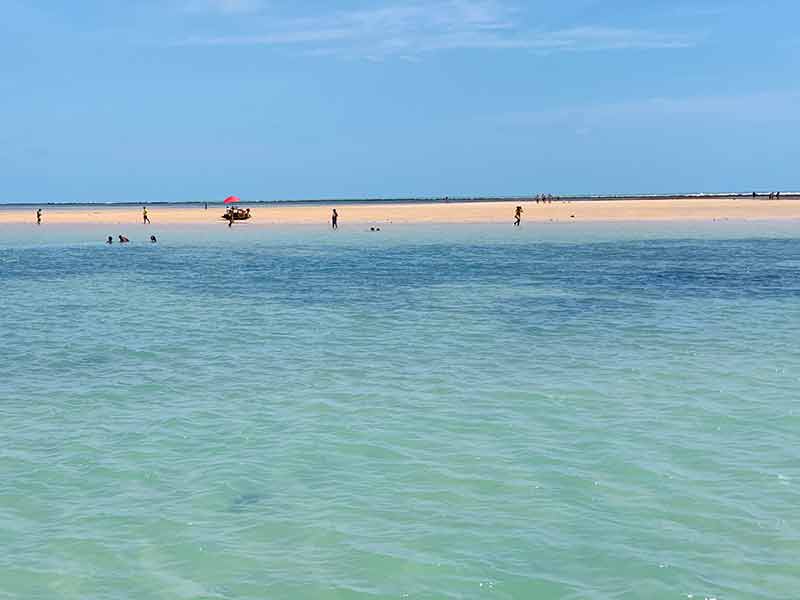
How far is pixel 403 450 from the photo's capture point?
41.1 feet

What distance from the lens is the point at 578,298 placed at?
30.8 metres

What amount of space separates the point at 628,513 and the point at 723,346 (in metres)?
11.6

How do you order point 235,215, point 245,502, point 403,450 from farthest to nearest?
1. point 235,215
2. point 403,450
3. point 245,502

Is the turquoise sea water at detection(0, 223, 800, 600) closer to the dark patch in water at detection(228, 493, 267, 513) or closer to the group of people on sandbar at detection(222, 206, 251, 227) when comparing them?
the dark patch in water at detection(228, 493, 267, 513)

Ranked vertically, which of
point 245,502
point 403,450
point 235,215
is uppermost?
point 235,215

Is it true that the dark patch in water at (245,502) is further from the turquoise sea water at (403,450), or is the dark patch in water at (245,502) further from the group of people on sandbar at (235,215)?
the group of people on sandbar at (235,215)

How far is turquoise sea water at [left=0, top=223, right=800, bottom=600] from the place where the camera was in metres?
8.78

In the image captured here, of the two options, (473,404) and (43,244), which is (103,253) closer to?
(43,244)

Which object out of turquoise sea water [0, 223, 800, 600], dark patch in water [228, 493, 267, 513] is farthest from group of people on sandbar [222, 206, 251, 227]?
dark patch in water [228, 493, 267, 513]

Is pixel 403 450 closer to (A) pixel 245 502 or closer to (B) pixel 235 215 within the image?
(A) pixel 245 502

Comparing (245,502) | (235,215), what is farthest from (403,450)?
(235,215)

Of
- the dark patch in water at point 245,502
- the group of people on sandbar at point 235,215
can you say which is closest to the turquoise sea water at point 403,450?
the dark patch in water at point 245,502

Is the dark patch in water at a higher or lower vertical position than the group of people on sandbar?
lower

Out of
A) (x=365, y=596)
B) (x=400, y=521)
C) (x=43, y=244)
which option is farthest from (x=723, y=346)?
(x=43, y=244)
